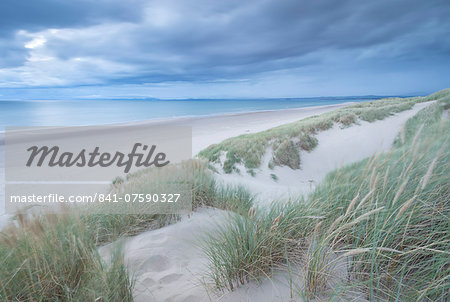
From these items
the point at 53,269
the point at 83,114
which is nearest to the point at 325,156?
the point at 53,269

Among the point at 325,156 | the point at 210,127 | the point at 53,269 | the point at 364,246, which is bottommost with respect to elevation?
the point at 325,156

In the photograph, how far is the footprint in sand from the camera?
112 inches

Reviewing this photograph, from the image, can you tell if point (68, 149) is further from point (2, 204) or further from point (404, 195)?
point (404, 195)

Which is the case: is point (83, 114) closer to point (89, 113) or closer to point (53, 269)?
point (89, 113)

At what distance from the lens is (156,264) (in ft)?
9.64

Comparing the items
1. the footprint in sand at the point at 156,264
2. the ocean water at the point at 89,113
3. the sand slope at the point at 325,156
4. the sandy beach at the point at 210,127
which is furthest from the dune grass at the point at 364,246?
the ocean water at the point at 89,113

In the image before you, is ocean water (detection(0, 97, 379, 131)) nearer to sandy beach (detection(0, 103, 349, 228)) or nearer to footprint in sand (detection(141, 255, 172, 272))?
sandy beach (detection(0, 103, 349, 228))

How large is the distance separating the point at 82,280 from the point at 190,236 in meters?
1.75

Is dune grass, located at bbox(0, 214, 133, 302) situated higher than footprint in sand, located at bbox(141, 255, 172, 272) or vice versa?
dune grass, located at bbox(0, 214, 133, 302)

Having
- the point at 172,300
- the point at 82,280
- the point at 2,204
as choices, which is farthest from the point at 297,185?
the point at 2,204

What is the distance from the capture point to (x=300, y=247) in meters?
2.42

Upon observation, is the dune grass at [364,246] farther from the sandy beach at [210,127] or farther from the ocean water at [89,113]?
the ocean water at [89,113]

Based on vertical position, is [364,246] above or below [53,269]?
above

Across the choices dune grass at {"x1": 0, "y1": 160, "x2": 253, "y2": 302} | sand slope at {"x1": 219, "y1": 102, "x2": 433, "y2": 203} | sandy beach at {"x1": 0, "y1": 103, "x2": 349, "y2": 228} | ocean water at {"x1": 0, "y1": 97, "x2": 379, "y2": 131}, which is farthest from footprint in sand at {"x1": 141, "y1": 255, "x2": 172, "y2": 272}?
ocean water at {"x1": 0, "y1": 97, "x2": 379, "y2": 131}
